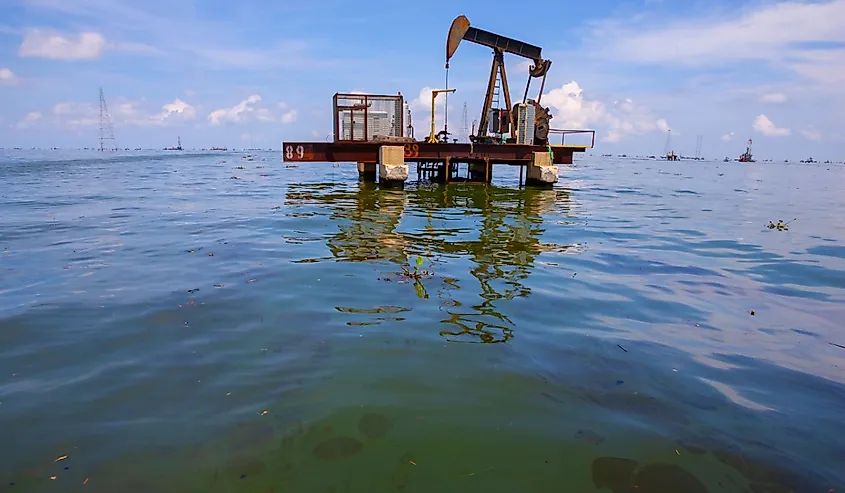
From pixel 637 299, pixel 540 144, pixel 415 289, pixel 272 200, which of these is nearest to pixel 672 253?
pixel 637 299

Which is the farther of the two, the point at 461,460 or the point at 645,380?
the point at 645,380

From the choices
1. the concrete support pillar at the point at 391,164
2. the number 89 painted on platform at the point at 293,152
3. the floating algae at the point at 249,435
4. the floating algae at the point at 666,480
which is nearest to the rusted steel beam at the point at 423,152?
the number 89 painted on platform at the point at 293,152

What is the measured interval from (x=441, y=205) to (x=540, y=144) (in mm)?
10283

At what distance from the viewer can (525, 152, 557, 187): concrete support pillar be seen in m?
25.2

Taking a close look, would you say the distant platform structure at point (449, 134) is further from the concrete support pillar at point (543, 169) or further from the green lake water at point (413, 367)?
the green lake water at point (413, 367)

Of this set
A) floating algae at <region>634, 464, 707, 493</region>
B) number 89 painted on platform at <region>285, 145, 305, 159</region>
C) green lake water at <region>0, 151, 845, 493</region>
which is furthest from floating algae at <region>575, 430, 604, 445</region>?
number 89 painted on platform at <region>285, 145, 305, 159</region>

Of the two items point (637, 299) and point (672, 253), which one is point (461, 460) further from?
point (672, 253)

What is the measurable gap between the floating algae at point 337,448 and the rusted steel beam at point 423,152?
62.6 feet

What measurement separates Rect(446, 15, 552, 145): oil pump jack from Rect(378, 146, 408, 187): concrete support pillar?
19.6 feet

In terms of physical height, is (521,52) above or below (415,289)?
above

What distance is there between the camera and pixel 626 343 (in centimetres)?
576

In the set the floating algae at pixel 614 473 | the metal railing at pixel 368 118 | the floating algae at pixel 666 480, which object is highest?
the metal railing at pixel 368 118

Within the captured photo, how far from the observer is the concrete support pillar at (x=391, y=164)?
22.3 m

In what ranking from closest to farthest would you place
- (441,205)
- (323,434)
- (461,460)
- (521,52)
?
(461,460) < (323,434) < (441,205) < (521,52)
